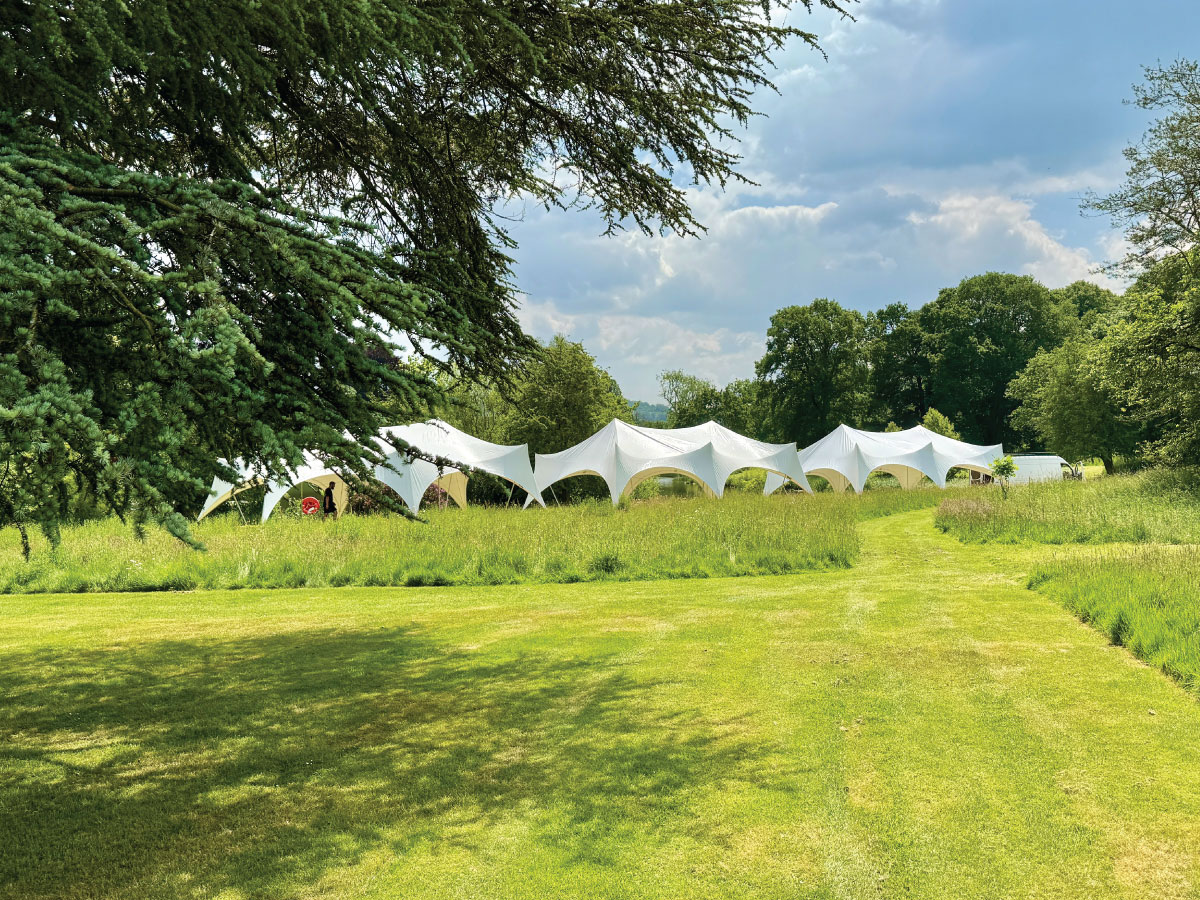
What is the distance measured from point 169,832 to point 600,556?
9.02 metres

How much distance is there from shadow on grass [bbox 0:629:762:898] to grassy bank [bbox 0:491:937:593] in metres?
5.05

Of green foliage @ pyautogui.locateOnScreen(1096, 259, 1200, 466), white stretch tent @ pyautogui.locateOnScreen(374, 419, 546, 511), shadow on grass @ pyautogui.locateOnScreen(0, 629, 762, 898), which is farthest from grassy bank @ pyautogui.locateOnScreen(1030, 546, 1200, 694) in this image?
white stretch tent @ pyautogui.locateOnScreen(374, 419, 546, 511)

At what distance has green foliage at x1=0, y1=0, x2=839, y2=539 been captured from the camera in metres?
3.25

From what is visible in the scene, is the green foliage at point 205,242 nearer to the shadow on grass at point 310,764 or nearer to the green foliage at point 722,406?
the shadow on grass at point 310,764

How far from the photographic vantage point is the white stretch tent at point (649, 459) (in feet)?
91.8

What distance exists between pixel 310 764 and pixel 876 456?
112ft

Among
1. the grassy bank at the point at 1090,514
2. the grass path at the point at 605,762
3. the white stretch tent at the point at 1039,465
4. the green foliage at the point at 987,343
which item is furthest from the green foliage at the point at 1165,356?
the green foliage at the point at 987,343

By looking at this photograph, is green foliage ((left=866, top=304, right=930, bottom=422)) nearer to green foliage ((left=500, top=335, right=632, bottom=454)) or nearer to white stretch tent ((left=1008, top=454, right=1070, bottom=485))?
white stretch tent ((left=1008, top=454, right=1070, bottom=485))

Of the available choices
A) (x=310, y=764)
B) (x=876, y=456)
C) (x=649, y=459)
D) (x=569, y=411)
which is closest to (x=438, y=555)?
(x=310, y=764)

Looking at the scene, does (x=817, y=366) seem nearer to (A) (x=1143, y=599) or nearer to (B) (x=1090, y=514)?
(B) (x=1090, y=514)

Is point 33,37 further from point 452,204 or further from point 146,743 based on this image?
point 146,743

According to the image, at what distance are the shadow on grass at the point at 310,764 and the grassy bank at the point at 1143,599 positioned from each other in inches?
149

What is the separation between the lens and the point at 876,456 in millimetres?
35875

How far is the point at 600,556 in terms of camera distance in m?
12.6
